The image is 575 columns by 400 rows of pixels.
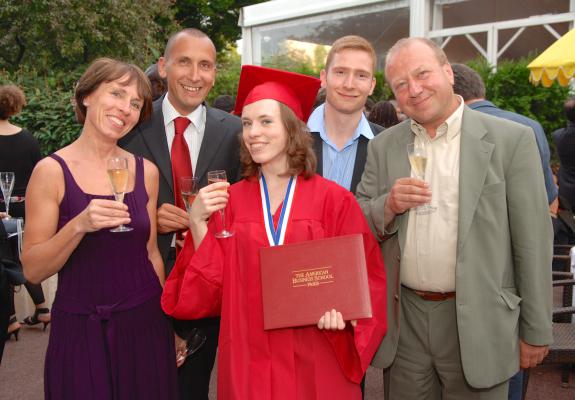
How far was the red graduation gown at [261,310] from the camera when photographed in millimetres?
2604

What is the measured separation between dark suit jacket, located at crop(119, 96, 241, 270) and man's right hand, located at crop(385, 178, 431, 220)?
1262 mm

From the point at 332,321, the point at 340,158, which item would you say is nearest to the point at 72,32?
the point at 340,158

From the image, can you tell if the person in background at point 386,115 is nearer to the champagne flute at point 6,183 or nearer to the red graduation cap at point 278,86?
the red graduation cap at point 278,86

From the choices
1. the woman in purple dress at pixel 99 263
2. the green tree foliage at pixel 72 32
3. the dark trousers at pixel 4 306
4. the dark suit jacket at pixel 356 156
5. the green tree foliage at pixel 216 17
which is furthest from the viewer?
the green tree foliage at pixel 216 17

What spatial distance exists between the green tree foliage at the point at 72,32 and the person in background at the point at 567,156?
14.0 meters

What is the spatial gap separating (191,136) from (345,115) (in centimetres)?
101

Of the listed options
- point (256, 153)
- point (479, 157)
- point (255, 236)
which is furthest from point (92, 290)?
point (479, 157)

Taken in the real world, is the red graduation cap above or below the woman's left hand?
above

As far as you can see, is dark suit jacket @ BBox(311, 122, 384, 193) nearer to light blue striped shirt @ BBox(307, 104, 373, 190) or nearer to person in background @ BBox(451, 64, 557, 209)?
light blue striped shirt @ BBox(307, 104, 373, 190)

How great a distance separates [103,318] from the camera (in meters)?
2.72

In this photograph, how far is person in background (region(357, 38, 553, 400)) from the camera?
269cm

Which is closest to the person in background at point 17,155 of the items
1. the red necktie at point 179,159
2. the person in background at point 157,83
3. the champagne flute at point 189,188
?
the person in background at point 157,83

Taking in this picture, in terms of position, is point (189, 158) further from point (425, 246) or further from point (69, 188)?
point (425, 246)

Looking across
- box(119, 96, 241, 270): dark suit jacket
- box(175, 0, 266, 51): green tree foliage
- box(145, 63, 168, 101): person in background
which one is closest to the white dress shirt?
box(119, 96, 241, 270): dark suit jacket
